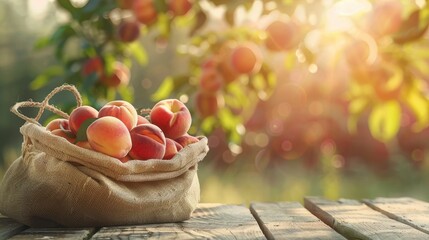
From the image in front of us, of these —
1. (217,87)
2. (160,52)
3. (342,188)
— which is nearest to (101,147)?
(217,87)

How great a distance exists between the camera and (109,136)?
146 cm

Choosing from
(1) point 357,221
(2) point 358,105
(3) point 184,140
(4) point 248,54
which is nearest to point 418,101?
(2) point 358,105

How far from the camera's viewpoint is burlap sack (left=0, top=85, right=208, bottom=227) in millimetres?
1456

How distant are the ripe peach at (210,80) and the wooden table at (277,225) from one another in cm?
43

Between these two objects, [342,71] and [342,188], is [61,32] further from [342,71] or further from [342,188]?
[342,71]

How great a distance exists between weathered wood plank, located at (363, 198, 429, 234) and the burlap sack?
480 millimetres

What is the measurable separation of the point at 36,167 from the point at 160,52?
5524 mm

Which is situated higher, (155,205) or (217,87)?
(217,87)

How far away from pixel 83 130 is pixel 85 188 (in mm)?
113

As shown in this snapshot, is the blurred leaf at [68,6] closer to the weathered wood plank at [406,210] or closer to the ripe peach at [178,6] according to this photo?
the ripe peach at [178,6]

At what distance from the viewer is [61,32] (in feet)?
7.33

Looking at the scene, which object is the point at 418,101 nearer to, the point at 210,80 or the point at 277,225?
the point at 210,80

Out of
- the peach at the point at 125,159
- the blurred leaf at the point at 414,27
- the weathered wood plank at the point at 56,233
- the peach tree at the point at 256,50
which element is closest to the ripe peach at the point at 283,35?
the peach tree at the point at 256,50

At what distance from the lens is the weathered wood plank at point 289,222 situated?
139 cm
